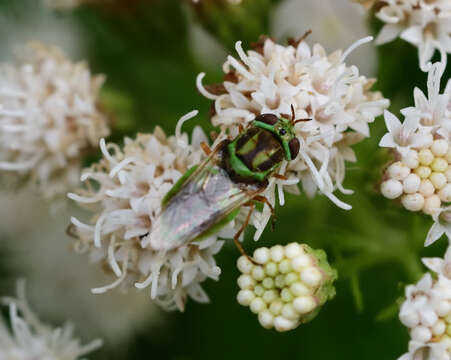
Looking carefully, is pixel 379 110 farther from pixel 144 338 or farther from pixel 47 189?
pixel 144 338

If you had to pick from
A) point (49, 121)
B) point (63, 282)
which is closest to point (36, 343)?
point (49, 121)

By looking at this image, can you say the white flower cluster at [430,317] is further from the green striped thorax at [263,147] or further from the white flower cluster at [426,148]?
the green striped thorax at [263,147]

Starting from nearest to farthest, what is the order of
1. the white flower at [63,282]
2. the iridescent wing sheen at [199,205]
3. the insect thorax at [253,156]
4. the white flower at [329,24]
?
the iridescent wing sheen at [199,205] → the insect thorax at [253,156] → the white flower at [329,24] → the white flower at [63,282]

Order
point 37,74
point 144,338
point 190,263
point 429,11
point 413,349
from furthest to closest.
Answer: point 144,338
point 37,74
point 429,11
point 190,263
point 413,349

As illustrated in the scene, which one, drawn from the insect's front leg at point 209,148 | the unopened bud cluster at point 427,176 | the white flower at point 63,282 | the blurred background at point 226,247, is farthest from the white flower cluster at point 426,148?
the white flower at point 63,282

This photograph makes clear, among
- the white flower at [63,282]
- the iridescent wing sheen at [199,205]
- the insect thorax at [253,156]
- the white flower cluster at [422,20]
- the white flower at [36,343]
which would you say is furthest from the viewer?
the white flower at [63,282]

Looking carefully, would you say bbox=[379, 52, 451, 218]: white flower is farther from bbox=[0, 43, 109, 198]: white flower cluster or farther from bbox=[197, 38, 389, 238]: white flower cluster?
bbox=[0, 43, 109, 198]: white flower cluster

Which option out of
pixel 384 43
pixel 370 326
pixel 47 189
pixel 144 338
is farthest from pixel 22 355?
pixel 384 43

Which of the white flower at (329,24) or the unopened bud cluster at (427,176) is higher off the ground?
the white flower at (329,24)
